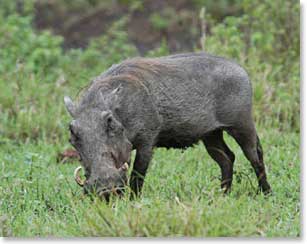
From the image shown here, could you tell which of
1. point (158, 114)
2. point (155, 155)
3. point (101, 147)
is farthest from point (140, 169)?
point (155, 155)

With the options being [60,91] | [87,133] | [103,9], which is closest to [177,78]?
[87,133]

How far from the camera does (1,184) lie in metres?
5.70

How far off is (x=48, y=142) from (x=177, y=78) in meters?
2.19

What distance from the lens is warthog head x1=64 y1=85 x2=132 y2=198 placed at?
14.9ft

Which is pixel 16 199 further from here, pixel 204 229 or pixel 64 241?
pixel 204 229

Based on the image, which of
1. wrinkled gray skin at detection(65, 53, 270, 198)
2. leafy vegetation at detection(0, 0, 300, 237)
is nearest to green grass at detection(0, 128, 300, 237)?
leafy vegetation at detection(0, 0, 300, 237)

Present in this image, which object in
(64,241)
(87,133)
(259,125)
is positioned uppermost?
(87,133)

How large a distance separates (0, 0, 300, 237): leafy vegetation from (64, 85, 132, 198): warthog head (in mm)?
120

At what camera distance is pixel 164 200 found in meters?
4.74

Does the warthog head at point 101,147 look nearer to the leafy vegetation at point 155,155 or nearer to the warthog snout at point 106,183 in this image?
the warthog snout at point 106,183

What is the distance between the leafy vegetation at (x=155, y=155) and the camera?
167 inches

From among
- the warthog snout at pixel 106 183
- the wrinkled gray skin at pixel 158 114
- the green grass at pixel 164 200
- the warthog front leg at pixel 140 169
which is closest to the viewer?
the green grass at pixel 164 200

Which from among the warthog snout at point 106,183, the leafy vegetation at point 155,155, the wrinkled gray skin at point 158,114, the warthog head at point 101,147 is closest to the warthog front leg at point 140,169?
the wrinkled gray skin at point 158,114

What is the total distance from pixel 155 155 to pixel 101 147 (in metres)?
2.02
